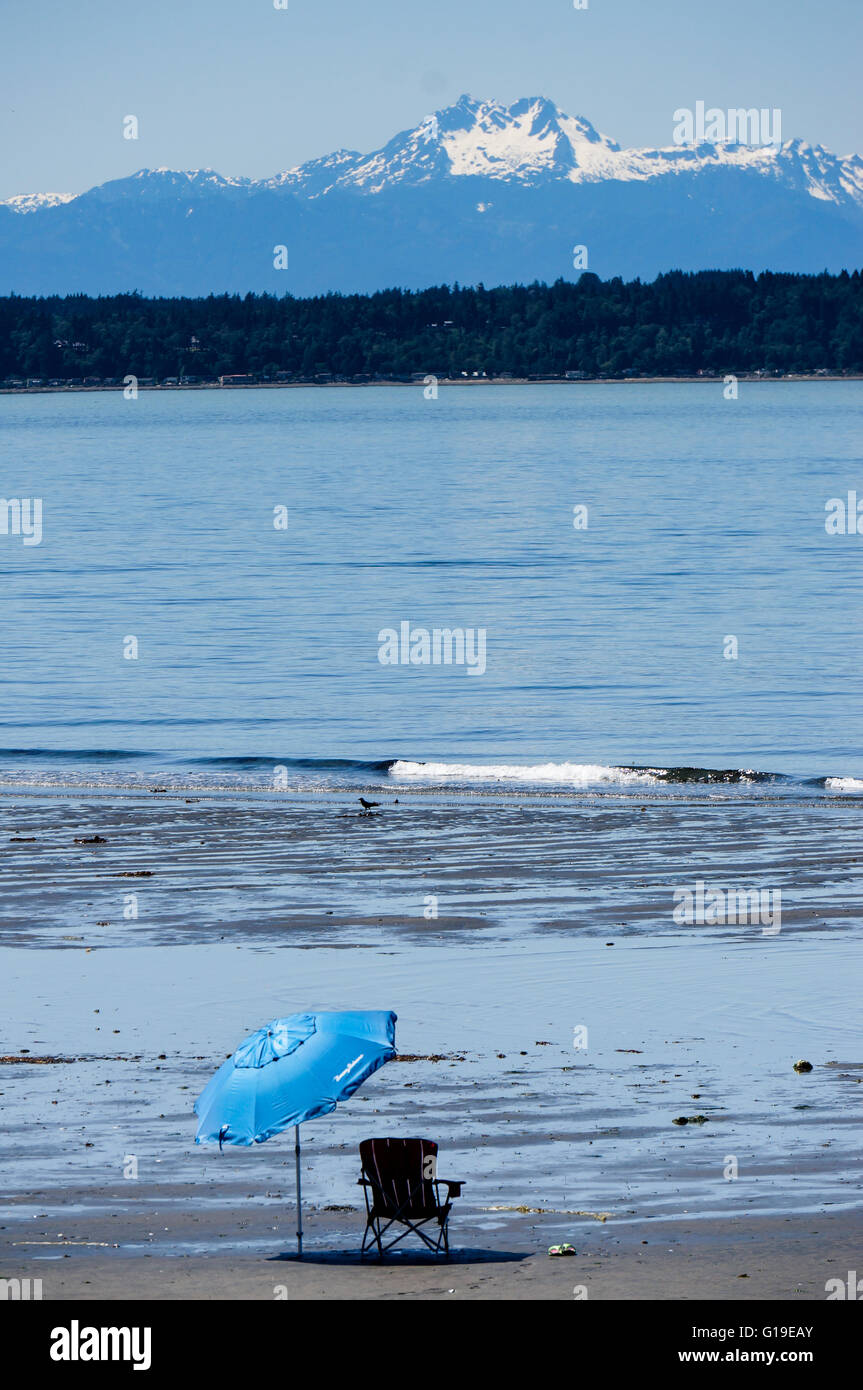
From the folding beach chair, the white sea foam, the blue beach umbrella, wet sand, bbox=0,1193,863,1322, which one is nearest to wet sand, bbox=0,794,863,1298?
wet sand, bbox=0,1193,863,1322

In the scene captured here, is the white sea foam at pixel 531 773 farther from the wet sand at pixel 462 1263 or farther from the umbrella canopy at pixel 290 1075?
the umbrella canopy at pixel 290 1075

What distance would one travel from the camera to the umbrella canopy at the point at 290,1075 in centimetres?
993

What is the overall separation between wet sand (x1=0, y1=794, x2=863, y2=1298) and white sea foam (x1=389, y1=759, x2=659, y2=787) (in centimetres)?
554

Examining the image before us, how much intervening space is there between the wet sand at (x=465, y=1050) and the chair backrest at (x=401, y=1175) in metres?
0.32

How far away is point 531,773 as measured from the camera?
31.2 metres

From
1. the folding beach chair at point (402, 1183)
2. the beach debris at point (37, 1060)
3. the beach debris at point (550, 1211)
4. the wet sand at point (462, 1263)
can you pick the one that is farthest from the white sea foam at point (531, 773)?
the folding beach chair at point (402, 1183)

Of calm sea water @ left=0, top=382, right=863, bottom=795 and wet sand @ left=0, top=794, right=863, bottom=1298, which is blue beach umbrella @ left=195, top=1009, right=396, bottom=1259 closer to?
wet sand @ left=0, top=794, right=863, bottom=1298

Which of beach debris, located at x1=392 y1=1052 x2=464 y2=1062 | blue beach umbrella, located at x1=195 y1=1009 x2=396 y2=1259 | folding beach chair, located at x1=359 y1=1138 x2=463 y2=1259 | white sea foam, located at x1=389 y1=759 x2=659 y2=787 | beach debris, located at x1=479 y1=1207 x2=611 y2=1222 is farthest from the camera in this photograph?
white sea foam, located at x1=389 y1=759 x2=659 y2=787

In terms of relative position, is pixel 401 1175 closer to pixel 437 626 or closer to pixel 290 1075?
pixel 290 1075

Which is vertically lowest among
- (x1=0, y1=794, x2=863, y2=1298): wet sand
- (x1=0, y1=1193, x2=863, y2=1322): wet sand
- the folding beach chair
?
(x1=0, y1=794, x2=863, y2=1298): wet sand

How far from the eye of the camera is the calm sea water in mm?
34375
